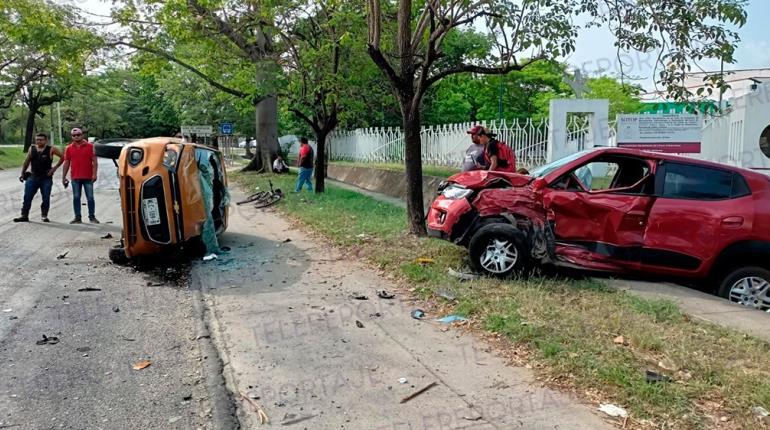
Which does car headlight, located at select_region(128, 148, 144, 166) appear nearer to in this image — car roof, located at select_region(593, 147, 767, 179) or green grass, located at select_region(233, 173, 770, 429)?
green grass, located at select_region(233, 173, 770, 429)

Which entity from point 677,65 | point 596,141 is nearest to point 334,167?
point 596,141

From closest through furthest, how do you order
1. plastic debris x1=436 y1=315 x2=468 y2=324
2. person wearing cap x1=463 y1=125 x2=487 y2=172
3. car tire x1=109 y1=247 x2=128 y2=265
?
1. plastic debris x1=436 y1=315 x2=468 y2=324
2. car tire x1=109 y1=247 x2=128 y2=265
3. person wearing cap x1=463 y1=125 x2=487 y2=172

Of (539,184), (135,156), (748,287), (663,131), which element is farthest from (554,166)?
(663,131)

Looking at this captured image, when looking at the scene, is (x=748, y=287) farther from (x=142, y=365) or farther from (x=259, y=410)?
(x=142, y=365)

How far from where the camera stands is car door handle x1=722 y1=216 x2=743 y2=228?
6.51 meters

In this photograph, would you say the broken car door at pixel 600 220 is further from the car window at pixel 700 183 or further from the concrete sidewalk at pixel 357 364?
the concrete sidewalk at pixel 357 364

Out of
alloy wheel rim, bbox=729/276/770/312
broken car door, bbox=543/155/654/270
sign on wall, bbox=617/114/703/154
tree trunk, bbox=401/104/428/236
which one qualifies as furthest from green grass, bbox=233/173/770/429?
sign on wall, bbox=617/114/703/154

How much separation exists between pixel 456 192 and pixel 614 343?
9.70ft

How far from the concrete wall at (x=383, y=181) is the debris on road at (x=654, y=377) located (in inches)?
357

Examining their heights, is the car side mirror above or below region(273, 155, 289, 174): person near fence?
above

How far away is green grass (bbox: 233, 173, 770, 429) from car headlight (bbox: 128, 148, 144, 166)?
3172 mm

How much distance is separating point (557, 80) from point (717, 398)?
116ft

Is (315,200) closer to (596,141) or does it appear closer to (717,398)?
(596,141)

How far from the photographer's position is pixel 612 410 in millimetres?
3732
